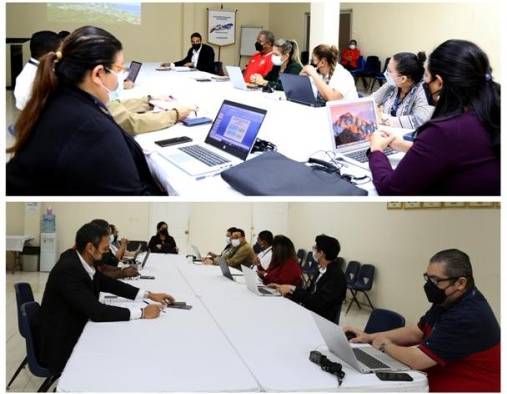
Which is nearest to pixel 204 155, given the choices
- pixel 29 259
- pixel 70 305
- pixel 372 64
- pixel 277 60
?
pixel 70 305

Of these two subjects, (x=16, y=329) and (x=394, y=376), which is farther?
(x=16, y=329)

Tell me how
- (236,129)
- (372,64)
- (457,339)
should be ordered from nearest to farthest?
1. (457,339)
2. (236,129)
3. (372,64)

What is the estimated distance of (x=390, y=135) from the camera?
2.69 metres

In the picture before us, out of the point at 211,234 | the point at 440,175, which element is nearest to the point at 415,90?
the point at 440,175

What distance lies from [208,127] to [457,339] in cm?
184

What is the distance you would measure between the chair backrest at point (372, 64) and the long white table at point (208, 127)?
6048 millimetres

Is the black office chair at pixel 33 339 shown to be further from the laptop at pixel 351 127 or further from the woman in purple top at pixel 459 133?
the woman in purple top at pixel 459 133

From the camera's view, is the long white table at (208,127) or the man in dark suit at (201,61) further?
the man in dark suit at (201,61)

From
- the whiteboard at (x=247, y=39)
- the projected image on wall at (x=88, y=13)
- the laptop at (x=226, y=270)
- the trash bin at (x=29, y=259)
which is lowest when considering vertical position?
the trash bin at (x=29, y=259)

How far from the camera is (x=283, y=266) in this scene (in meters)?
4.82

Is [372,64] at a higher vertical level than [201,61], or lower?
higher

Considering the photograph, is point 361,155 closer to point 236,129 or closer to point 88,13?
point 236,129

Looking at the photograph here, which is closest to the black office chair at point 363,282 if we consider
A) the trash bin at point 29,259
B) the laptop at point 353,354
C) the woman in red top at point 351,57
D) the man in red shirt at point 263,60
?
the man in red shirt at point 263,60

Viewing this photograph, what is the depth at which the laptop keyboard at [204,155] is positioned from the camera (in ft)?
9.41
